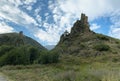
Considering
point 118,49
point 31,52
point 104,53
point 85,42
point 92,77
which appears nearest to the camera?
point 92,77

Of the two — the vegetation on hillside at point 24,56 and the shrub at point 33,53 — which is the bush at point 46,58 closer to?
the vegetation on hillside at point 24,56

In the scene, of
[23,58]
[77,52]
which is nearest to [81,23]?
[77,52]

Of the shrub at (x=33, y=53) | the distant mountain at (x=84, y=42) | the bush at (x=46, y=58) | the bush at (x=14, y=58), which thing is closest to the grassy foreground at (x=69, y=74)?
the bush at (x=14, y=58)

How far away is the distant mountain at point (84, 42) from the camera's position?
3973 inches

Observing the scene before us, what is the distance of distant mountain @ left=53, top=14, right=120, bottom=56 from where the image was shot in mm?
100912

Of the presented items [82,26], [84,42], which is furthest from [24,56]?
[82,26]

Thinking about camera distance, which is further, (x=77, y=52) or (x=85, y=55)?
(x=77, y=52)

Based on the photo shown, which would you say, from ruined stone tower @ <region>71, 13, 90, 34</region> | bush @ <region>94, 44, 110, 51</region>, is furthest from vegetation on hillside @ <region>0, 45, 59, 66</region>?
ruined stone tower @ <region>71, 13, 90, 34</region>

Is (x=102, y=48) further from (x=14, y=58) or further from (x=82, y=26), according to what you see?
(x=14, y=58)

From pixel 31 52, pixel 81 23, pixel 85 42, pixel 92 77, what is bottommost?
pixel 92 77

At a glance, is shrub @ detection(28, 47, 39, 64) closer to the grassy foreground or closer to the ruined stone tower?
the grassy foreground

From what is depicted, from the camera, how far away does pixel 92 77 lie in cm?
1600

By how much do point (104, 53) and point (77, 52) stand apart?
15.5m

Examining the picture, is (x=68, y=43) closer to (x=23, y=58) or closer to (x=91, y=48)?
(x=91, y=48)
